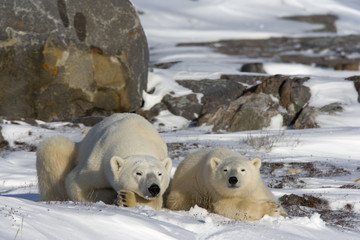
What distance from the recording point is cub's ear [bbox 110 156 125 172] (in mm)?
4844

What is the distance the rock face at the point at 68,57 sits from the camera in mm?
12422

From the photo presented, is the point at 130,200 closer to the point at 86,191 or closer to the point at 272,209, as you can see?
the point at 86,191

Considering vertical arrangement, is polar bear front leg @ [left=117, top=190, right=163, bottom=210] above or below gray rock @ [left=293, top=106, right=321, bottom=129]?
above

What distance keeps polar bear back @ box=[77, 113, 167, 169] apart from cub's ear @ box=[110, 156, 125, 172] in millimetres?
212

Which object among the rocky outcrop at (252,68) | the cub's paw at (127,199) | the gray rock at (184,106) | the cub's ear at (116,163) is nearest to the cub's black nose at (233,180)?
the cub's paw at (127,199)

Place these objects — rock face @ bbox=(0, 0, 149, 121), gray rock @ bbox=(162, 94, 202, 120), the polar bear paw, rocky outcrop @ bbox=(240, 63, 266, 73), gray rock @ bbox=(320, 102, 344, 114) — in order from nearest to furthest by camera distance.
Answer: the polar bear paw → rock face @ bbox=(0, 0, 149, 121) → gray rock @ bbox=(320, 102, 344, 114) → gray rock @ bbox=(162, 94, 202, 120) → rocky outcrop @ bbox=(240, 63, 266, 73)

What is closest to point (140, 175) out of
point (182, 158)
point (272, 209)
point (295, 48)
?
point (272, 209)

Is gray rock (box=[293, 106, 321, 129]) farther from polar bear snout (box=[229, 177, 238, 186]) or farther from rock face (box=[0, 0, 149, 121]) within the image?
polar bear snout (box=[229, 177, 238, 186])

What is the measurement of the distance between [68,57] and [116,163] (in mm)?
8376

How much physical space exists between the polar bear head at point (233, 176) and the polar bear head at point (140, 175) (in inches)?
19.1

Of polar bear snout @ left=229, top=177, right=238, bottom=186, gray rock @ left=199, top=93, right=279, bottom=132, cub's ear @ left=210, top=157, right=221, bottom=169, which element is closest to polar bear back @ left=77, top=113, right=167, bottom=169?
cub's ear @ left=210, top=157, right=221, bottom=169

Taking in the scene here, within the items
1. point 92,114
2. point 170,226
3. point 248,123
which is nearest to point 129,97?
point 92,114

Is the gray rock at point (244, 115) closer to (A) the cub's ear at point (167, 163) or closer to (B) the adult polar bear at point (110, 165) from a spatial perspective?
(B) the adult polar bear at point (110, 165)

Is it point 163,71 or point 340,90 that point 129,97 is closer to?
point 163,71
